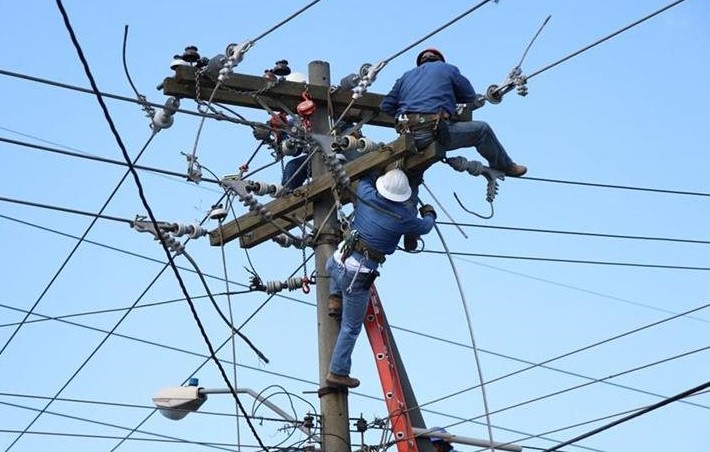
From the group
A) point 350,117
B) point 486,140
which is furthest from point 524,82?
point 350,117

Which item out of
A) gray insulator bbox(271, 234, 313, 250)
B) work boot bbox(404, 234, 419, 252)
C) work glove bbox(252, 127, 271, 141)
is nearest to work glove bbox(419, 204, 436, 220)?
work boot bbox(404, 234, 419, 252)

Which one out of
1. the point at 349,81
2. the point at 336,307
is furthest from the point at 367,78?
the point at 336,307

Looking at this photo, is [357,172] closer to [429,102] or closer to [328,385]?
[429,102]

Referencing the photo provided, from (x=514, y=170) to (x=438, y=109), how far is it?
1.06m

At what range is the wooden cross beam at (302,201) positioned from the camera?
11.8 meters

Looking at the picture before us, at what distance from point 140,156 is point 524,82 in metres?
3.05

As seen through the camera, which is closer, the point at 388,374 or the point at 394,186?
the point at 394,186

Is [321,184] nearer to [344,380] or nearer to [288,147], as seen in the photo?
[288,147]

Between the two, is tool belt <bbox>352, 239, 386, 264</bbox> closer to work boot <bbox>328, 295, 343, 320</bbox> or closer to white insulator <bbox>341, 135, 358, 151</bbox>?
work boot <bbox>328, 295, 343, 320</bbox>

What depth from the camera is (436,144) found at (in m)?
11.9

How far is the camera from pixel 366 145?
1205 centimetres

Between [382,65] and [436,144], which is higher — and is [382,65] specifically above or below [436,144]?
above

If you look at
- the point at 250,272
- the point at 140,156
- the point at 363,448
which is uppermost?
the point at 140,156

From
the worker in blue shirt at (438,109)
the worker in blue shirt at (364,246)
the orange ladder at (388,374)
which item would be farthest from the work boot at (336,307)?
the worker in blue shirt at (438,109)
